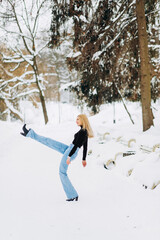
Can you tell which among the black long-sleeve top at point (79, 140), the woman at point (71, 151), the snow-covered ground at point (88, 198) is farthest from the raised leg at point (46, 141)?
the snow-covered ground at point (88, 198)

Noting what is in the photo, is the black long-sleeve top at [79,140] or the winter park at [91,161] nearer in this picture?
the winter park at [91,161]

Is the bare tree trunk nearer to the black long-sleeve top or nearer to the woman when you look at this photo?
the woman

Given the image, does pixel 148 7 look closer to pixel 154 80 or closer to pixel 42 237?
pixel 154 80

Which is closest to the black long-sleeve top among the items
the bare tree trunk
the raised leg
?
the raised leg

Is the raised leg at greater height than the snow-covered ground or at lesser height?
greater

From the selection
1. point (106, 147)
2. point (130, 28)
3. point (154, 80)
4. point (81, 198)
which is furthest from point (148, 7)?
point (81, 198)

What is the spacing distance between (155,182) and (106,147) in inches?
122

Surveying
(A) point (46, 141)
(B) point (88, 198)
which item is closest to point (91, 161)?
(B) point (88, 198)

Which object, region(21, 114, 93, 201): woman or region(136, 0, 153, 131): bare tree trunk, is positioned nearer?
region(21, 114, 93, 201): woman

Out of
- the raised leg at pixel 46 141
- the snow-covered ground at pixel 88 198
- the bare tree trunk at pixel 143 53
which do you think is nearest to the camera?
the snow-covered ground at pixel 88 198

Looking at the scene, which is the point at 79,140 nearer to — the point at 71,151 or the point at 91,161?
the point at 71,151

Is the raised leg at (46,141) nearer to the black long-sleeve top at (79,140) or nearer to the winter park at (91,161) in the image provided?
the winter park at (91,161)

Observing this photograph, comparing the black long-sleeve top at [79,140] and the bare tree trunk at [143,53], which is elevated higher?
the bare tree trunk at [143,53]

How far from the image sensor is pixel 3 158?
7.55 m
